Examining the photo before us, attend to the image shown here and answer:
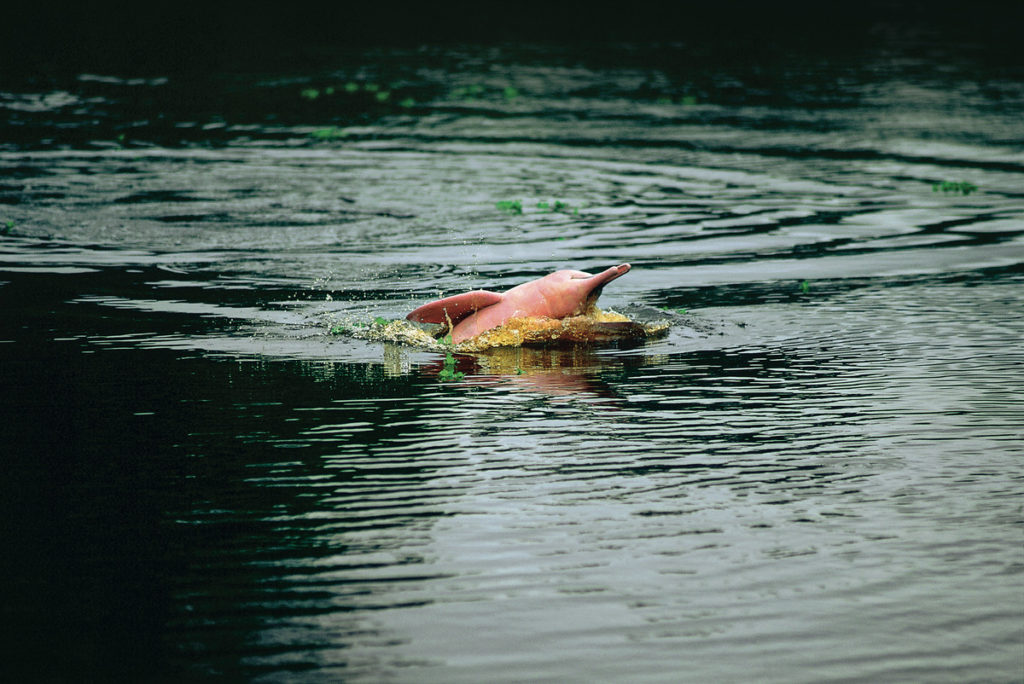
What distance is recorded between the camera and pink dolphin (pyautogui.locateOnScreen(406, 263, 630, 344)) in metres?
9.54

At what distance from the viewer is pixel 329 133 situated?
2272cm

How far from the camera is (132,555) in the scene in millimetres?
5578

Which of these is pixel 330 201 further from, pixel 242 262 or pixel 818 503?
pixel 818 503

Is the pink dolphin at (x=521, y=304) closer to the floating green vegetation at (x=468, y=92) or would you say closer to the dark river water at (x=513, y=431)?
the dark river water at (x=513, y=431)

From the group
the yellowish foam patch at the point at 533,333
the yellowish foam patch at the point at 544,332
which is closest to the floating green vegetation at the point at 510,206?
the yellowish foam patch at the point at 533,333

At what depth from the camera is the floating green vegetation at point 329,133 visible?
22344 mm

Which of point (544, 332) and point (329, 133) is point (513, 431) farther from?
point (329, 133)

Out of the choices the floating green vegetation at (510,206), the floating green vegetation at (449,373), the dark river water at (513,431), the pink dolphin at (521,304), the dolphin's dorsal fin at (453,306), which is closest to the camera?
the dark river water at (513,431)

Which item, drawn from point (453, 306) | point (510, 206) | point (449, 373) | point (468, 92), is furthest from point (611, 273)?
point (468, 92)

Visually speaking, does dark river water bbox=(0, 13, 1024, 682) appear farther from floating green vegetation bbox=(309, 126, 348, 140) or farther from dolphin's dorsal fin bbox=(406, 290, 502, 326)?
floating green vegetation bbox=(309, 126, 348, 140)

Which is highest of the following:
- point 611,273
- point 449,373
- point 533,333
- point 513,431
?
point 611,273

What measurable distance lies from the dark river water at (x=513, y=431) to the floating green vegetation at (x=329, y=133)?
3.45 meters

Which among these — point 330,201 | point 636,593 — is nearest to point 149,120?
point 330,201

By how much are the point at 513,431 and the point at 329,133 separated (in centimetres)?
1612
